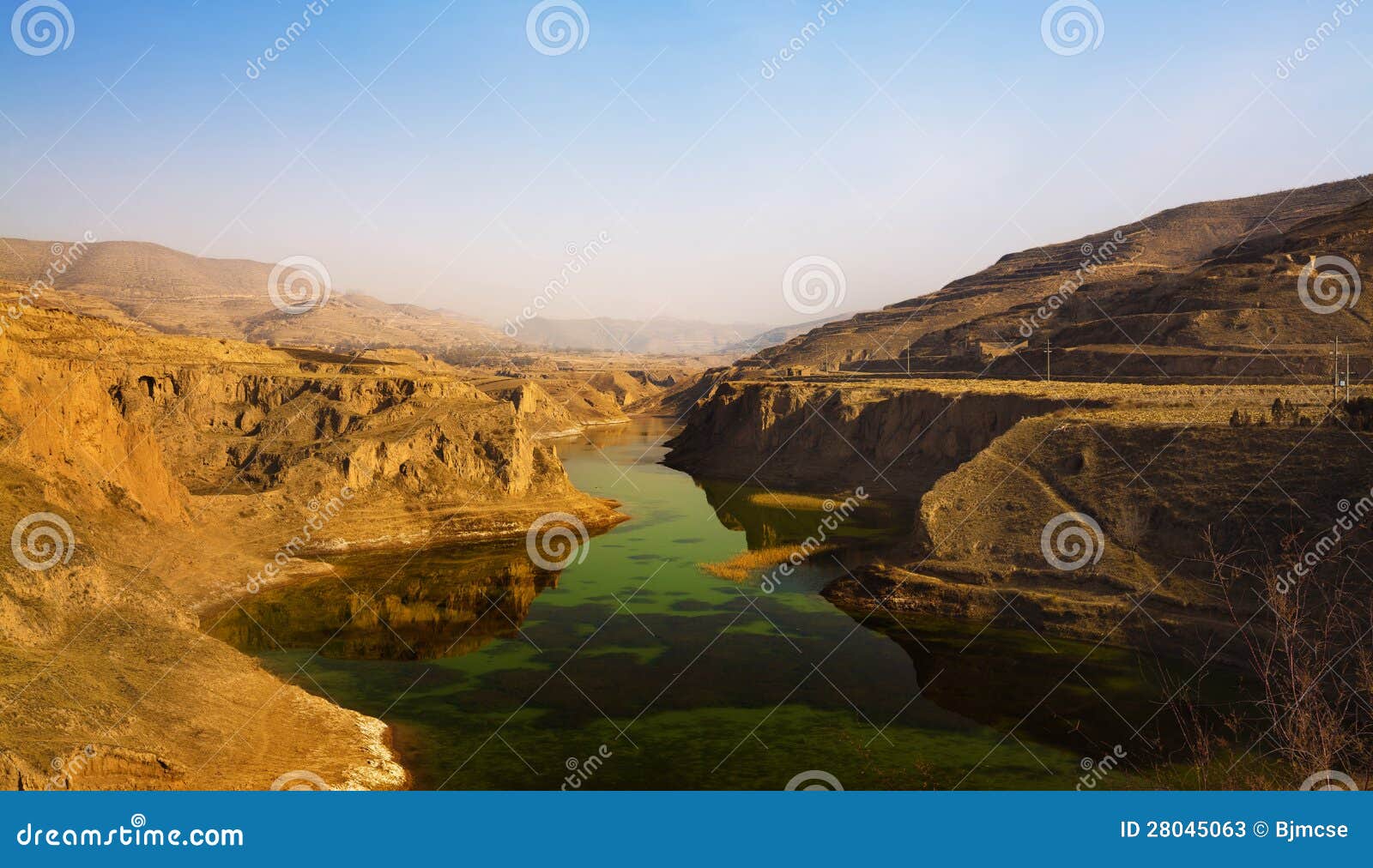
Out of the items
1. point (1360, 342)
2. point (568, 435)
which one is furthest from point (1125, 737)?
point (568, 435)

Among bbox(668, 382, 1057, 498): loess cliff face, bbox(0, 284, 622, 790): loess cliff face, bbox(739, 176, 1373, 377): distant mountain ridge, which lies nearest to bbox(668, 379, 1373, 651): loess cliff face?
bbox(668, 382, 1057, 498): loess cliff face

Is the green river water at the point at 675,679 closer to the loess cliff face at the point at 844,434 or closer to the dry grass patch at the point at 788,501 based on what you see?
the dry grass patch at the point at 788,501

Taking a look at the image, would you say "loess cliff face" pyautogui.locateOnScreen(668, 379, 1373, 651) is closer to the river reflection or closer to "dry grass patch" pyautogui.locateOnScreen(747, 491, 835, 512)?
→ "dry grass patch" pyautogui.locateOnScreen(747, 491, 835, 512)

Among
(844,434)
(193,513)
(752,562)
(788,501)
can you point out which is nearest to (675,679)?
(752,562)

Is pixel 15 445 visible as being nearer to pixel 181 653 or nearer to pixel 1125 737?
pixel 181 653

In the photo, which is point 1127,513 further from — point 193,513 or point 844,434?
point 193,513
